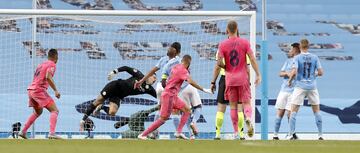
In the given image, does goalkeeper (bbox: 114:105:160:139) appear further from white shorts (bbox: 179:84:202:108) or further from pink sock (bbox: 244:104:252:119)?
pink sock (bbox: 244:104:252:119)

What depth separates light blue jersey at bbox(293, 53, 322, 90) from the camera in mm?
14641

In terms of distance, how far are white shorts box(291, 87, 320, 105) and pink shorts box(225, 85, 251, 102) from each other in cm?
282

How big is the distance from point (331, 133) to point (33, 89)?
7.84 metres

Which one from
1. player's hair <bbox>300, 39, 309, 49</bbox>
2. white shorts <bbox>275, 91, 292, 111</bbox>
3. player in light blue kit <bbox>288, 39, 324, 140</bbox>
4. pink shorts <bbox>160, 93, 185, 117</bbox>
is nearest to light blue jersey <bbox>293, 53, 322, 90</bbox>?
player in light blue kit <bbox>288, 39, 324, 140</bbox>

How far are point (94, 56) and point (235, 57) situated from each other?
7223 mm

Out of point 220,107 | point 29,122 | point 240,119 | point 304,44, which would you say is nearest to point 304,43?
point 304,44

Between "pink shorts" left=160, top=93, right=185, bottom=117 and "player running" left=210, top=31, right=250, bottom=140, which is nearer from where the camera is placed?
"player running" left=210, top=31, right=250, bottom=140

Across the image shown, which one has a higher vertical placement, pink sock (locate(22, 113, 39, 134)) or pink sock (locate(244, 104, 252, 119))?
pink sock (locate(244, 104, 252, 119))

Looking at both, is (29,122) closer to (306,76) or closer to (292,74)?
(292,74)

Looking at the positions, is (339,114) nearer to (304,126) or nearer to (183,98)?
(304,126)

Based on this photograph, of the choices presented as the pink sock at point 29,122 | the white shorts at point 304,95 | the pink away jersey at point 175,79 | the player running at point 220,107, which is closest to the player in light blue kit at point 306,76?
the white shorts at point 304,95

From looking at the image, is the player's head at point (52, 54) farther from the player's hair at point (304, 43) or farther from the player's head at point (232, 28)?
the player's hair at point (304, 43)

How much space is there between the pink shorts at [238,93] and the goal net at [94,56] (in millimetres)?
4144

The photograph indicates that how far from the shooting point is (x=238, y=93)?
1214cm
